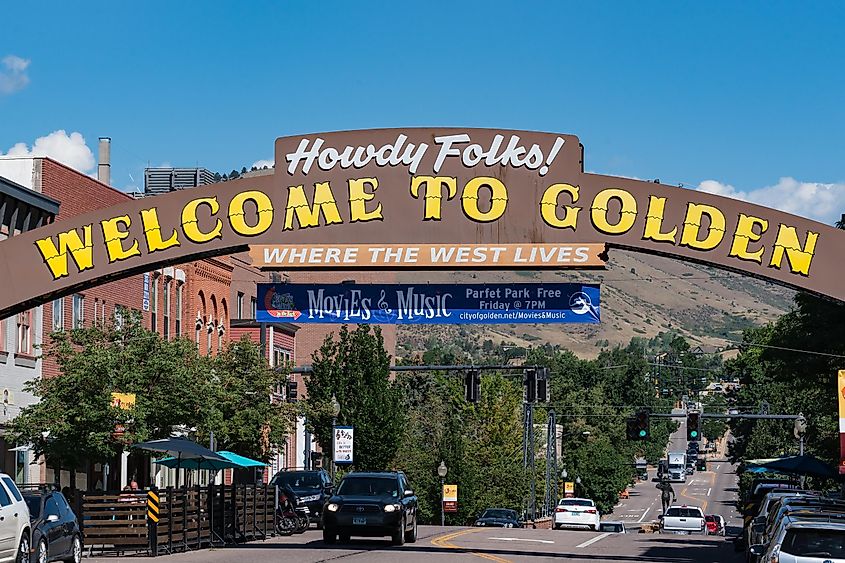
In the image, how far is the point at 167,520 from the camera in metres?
32.2

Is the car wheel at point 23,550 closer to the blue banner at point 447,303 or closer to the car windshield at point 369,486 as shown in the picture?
the car windshield at point 369,486

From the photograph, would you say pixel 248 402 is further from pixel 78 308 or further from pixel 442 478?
pixel 442 478

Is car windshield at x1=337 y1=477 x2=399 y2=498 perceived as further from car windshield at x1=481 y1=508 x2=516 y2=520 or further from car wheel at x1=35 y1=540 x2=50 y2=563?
car windshield at x1=481 y1=508 x2=516 y2=520

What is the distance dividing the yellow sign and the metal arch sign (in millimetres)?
6694

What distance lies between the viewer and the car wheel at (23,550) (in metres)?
22.5

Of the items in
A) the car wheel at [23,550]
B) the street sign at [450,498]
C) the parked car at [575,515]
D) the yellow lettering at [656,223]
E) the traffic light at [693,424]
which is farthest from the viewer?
the street sign at [450,498]

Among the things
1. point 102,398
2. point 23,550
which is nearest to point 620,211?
point 23,550

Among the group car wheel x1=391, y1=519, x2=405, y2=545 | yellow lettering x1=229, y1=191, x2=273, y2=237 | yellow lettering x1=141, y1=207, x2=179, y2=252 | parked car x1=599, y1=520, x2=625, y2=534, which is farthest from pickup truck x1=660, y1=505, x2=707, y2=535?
yellow lettering x1=141, y1=207, x2=179, y2=252

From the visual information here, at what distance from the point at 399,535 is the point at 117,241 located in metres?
10.1

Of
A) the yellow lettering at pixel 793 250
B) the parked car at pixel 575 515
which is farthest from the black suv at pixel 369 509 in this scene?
the parked car at pixel 575 515

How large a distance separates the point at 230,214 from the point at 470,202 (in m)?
5.06

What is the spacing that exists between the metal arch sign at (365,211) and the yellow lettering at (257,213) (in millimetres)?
21

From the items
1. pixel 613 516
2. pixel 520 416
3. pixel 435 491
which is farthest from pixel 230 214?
pixel 613 516

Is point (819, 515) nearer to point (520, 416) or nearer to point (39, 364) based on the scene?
point (39, 364)
